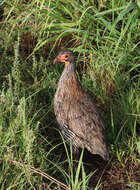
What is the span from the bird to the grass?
0.16m

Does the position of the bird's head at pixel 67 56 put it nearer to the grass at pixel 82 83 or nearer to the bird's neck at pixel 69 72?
the bird's neck at pixel 69 72

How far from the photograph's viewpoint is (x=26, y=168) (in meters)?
2.59

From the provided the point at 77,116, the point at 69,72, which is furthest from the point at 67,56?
the point at 77,116

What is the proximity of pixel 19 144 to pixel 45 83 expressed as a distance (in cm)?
108

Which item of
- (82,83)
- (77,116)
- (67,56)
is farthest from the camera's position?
(82,83)

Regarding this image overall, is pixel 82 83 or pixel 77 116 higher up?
pixel 82 83

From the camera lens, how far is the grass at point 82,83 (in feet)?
9.85

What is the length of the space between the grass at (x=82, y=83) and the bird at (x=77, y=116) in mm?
162

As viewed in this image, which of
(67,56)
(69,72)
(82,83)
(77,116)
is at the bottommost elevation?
(77,116)

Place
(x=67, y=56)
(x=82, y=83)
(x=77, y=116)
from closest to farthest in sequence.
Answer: (x=77, y=116) < (x=67, y=56) < (x=82, y=83)

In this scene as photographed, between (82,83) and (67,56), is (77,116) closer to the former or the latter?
(67,56)

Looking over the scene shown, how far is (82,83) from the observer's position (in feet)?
13.0

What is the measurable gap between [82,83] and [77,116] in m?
0.78

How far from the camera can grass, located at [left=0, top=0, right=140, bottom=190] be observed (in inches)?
118
